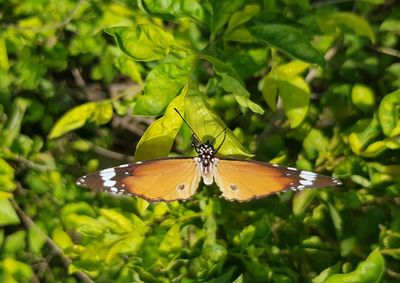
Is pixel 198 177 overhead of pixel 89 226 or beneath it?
overhead

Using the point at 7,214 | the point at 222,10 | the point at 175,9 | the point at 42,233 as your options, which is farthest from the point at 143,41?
the point at 42,233

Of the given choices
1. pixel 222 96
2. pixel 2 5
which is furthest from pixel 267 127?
pixel 2 5

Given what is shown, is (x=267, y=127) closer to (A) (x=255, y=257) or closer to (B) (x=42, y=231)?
(A) (x=255, y=257)

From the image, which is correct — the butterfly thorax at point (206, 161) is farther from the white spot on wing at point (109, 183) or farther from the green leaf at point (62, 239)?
the green leaf at point (62, 239)

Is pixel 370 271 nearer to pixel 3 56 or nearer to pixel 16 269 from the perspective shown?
pixel 16 269

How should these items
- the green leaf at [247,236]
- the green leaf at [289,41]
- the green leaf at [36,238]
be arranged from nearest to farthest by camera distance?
the green leaf at [289,41] < the green leaf at [247,236] < the green leaf at [36,238]

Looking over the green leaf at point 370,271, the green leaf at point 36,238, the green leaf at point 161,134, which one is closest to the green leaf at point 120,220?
the green leaf at point 36,238
